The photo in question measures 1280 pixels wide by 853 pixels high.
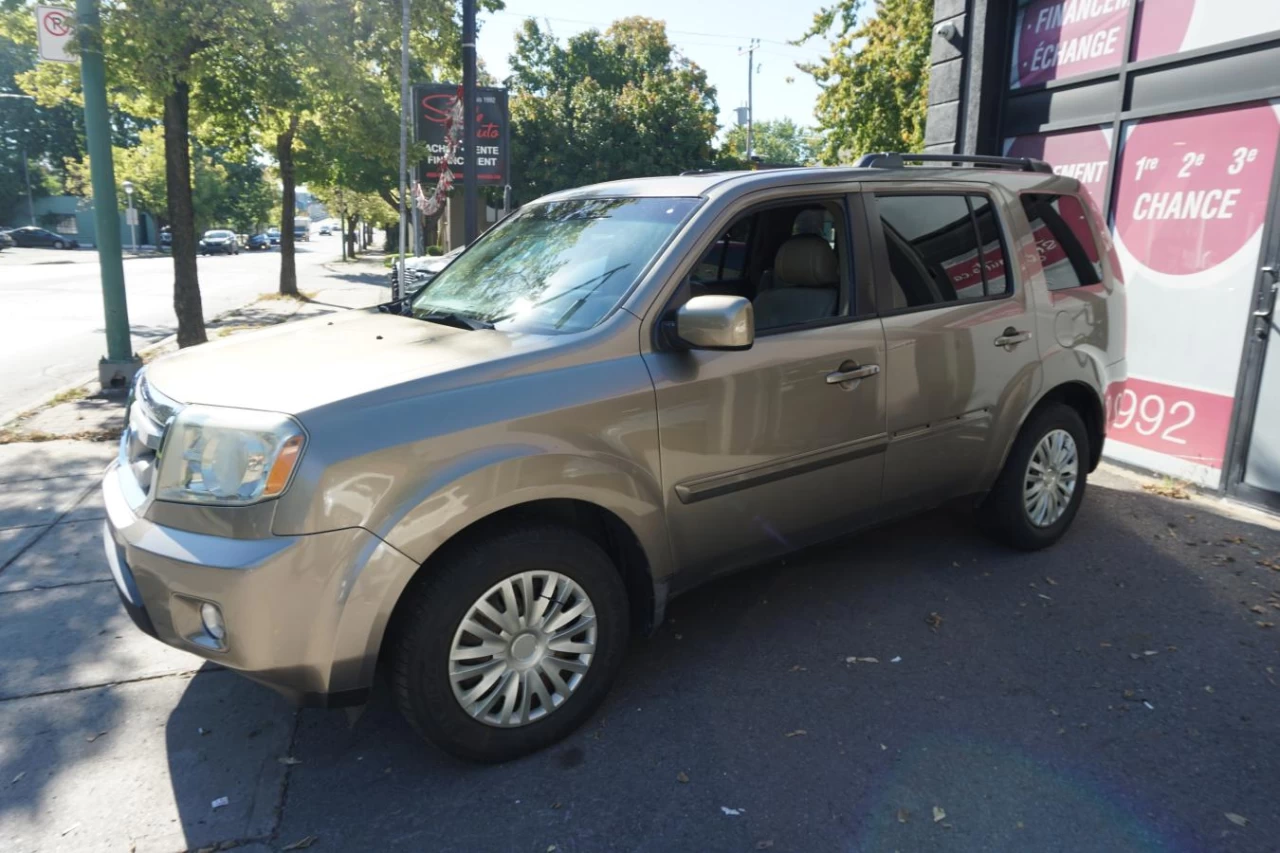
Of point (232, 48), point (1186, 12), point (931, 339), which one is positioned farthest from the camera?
point (232, 48)

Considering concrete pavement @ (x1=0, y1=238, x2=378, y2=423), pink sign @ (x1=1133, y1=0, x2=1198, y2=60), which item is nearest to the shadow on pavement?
pink sign @ (x1=1133, y1=0, x2=1198, y2=60)

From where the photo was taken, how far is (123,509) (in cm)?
289

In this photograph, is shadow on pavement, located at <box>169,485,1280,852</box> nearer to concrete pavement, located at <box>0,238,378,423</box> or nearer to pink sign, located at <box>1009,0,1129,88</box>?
pink sign, located at <box>1009,0,1129,88</box>

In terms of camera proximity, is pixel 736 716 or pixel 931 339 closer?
pixel 736 716

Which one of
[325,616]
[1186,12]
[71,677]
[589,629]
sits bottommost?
[71,677]

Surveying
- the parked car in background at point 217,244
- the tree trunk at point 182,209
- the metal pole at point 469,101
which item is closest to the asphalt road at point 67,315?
the tree trunk at point 182,209

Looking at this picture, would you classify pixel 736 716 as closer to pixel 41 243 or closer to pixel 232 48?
pixel 232 48

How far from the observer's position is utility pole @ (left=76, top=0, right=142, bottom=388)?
8.20m

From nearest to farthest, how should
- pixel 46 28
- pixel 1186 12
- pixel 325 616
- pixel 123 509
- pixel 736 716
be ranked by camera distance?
pixel 325 616 < pixel 123 509 < pixel 736 716 < pixel 1186 12 < pixel 46 28

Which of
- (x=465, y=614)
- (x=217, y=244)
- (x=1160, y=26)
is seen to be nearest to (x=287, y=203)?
(x=1160, y=26)

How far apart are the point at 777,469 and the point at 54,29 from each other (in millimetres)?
8343

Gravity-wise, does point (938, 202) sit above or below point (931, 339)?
above

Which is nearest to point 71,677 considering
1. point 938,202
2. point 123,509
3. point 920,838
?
point 123,509

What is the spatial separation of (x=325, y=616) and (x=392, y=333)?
123 cm
